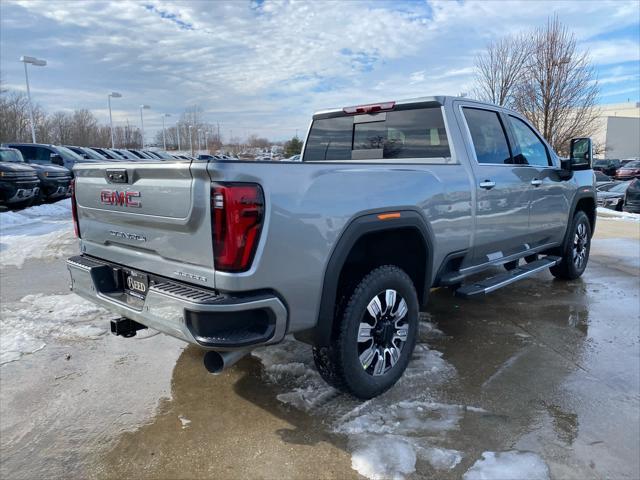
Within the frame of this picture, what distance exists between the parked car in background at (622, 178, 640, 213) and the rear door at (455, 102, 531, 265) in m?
12.7

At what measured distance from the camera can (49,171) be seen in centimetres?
1394

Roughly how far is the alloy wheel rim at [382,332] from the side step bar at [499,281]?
32.2 inches

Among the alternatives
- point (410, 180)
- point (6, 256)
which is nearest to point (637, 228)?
point (410, 180)

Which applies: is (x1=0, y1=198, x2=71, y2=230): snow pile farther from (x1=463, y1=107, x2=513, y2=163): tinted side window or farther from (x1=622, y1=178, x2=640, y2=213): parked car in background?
(x1=622, y1=178, x2=640, y2=213): parked car in background

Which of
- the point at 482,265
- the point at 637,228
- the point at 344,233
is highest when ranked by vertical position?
the point at 344,233

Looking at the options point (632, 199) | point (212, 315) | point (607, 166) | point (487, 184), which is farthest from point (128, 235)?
point (607, 166)

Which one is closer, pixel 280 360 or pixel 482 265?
pixel 280 360

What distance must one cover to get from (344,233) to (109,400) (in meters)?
1.97

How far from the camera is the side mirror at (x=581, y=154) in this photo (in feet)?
17.6

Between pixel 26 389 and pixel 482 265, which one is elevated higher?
pixel 482 265

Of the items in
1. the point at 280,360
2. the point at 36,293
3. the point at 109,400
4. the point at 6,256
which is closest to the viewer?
the point at 109,400

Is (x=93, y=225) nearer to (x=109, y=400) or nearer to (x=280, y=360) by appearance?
(x=109, y=400)

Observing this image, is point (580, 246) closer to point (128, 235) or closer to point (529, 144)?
point (529, 144)

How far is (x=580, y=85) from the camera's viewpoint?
20.5 metres
